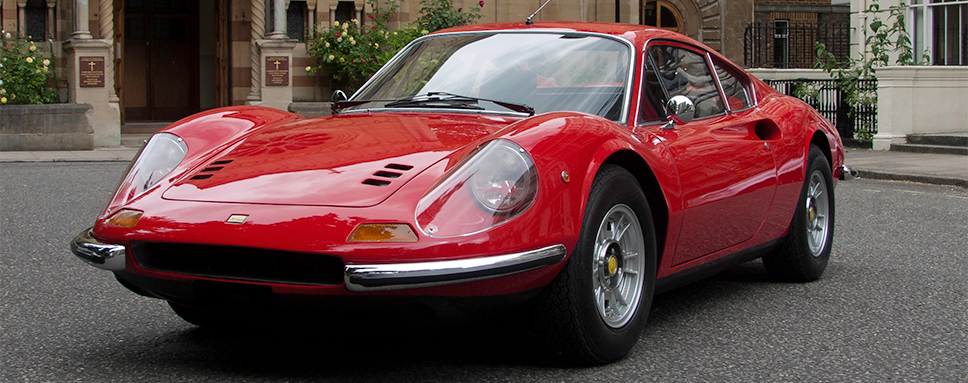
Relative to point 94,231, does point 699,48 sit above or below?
above

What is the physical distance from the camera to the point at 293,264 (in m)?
3.16

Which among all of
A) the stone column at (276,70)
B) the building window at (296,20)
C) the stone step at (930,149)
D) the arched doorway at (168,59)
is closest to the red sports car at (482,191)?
the stone step at (930,149)

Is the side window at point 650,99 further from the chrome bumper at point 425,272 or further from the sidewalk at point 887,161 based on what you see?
the sidewalk at point 887,161

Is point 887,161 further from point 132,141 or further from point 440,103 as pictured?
point 132,141

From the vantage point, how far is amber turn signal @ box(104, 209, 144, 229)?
341 centimetres

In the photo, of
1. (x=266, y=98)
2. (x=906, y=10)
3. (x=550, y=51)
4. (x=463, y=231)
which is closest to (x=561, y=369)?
(x=463, y=231)

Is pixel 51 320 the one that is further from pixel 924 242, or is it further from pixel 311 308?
pixel 924 242

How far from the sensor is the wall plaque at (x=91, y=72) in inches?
701

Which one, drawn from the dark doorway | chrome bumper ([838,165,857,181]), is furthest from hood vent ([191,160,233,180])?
the dark doorway

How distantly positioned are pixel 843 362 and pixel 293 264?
2.05 metres

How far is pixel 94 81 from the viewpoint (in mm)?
17859

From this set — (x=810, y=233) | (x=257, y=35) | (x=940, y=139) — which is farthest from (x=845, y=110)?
(x=810, y=233)

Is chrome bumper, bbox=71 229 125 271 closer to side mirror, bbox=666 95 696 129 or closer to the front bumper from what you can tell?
the front bumper

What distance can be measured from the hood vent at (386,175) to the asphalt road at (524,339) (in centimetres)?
47
